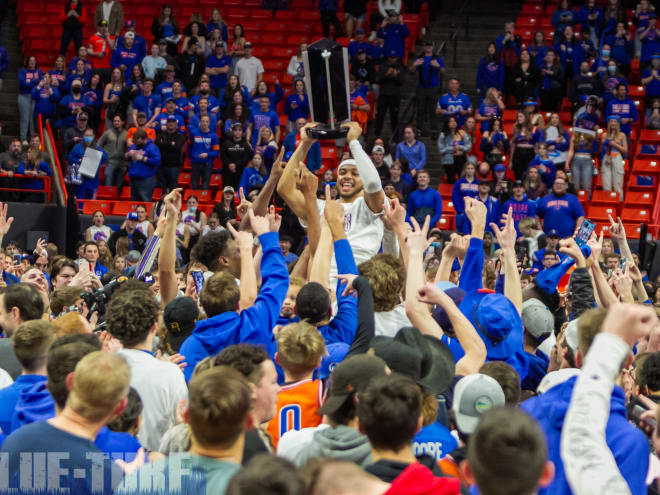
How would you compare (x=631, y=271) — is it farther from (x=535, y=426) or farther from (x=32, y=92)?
(x=32, y=92)

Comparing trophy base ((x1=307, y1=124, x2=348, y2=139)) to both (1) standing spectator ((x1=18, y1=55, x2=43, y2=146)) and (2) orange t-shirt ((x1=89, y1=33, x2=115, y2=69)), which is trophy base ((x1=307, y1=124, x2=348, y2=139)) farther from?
(2) orange t-shirt ((x1=89, y1=33, x2=115, y2=69))

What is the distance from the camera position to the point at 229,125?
17359 mm

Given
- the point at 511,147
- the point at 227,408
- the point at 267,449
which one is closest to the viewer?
the point at 227,408

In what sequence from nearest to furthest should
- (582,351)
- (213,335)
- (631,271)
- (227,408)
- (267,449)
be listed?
(227,408) → (267,449) → (582,351) → (213,335) → (631,271)

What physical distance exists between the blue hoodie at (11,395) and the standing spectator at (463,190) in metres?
12.0

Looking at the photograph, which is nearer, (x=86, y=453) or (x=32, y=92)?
(x=86, y=453)

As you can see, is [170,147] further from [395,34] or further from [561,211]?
[561,211]

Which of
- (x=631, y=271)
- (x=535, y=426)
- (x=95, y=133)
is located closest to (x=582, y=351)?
(x=535, y=426)

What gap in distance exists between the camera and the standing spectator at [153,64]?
61.6ft

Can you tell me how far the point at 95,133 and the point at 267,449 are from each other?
52.7 ft

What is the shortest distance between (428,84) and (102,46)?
6946 mm

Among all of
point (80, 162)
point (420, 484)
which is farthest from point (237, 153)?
point (420, 484)

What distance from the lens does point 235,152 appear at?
16891mm

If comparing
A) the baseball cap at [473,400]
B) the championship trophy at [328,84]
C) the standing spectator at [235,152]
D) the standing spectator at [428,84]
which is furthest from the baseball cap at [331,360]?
the standing spectator at [428,84]
